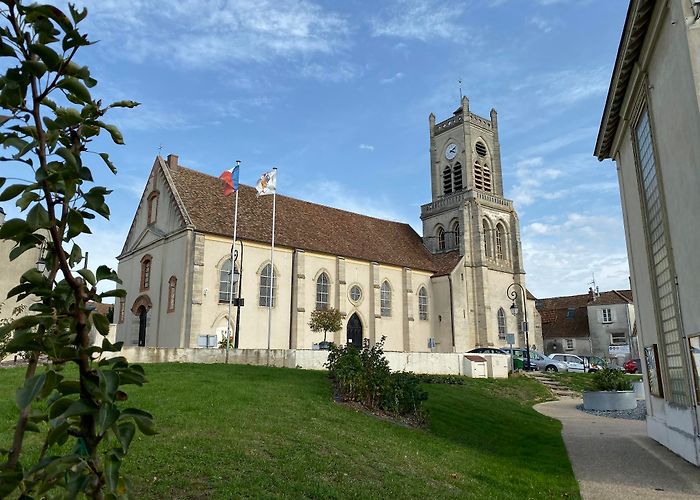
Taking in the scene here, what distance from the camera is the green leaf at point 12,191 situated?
64.6 inches

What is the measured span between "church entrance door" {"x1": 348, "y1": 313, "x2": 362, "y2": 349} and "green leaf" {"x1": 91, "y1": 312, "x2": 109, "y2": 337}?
33.6m

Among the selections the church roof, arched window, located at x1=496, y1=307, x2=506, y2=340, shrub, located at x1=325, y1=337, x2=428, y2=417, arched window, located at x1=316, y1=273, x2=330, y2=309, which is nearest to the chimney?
the church roof

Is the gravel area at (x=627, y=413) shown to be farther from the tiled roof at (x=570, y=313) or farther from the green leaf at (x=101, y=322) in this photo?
the tiled roof at (x=570, y=313)

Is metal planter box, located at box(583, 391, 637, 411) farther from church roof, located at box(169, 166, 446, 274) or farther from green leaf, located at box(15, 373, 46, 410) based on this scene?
green leaf, located at box(15, 373, 46, 410)

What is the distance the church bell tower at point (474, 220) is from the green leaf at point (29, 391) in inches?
1523

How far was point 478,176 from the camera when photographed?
45594mm

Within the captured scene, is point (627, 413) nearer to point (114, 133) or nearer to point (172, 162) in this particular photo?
point (114, 133)

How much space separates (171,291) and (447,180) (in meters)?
27.6

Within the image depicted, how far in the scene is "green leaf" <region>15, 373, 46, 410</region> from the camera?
1.49m

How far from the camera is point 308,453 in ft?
26.2

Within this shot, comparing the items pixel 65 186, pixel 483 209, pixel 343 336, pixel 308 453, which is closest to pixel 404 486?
pixel 308 453

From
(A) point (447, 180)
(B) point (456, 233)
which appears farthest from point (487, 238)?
(A) point (447, 180)

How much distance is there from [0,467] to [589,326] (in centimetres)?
6014

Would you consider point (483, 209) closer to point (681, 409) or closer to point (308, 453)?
point (681, 409)
